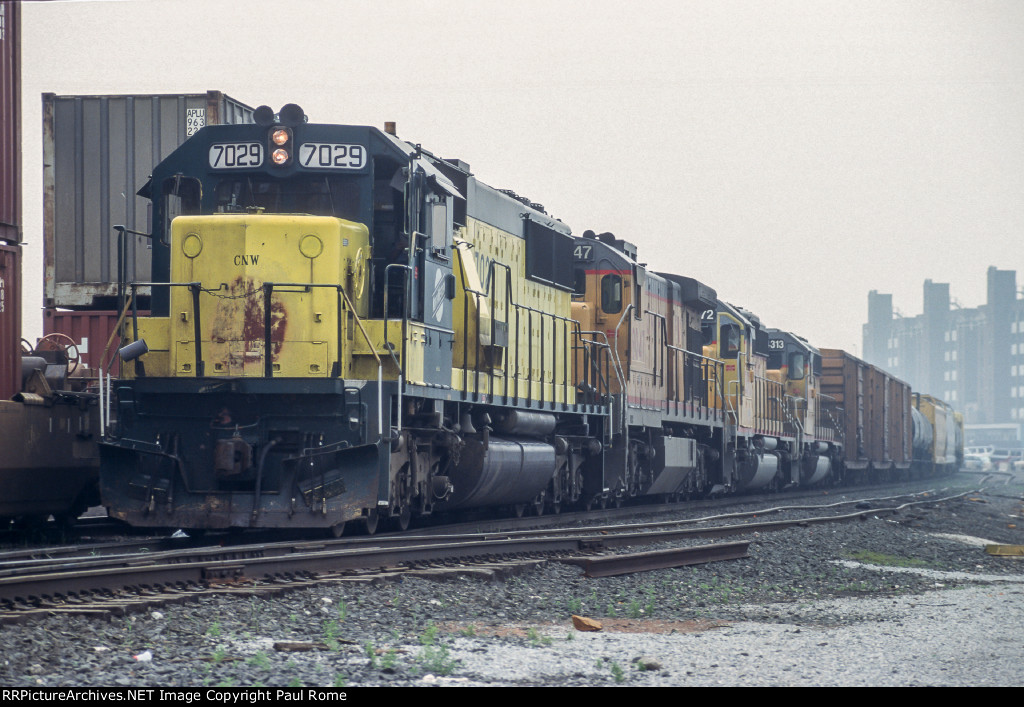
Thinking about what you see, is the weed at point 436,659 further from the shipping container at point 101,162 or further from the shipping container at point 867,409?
the shipping container at point 867,409

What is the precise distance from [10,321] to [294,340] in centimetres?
333

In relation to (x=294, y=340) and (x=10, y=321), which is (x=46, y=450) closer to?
(x=10, y=321)

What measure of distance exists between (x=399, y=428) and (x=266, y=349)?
4.16 ft

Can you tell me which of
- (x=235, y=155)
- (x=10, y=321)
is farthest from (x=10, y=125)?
(x=235, y=155)

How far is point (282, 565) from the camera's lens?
8.12 meters

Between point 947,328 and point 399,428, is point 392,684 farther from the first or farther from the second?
point 947,328

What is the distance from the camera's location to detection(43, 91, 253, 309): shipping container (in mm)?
15625

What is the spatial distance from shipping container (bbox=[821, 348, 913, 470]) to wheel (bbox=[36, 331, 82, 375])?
26.6 metres

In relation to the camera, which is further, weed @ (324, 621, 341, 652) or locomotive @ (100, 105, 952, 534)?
locomotive @ (100, 105, 952, 534)

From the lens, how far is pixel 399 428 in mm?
10430

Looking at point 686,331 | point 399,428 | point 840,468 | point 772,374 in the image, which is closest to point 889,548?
point 399,428

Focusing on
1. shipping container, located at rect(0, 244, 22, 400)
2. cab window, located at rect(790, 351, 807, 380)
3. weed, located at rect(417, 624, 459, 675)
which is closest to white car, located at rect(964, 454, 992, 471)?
cab window, located at rect(790, 351, 807, 380)

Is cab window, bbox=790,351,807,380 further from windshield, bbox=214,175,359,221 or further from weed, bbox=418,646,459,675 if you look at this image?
weed, bbox=418,646,459,675

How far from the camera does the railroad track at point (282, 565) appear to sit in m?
6.62
